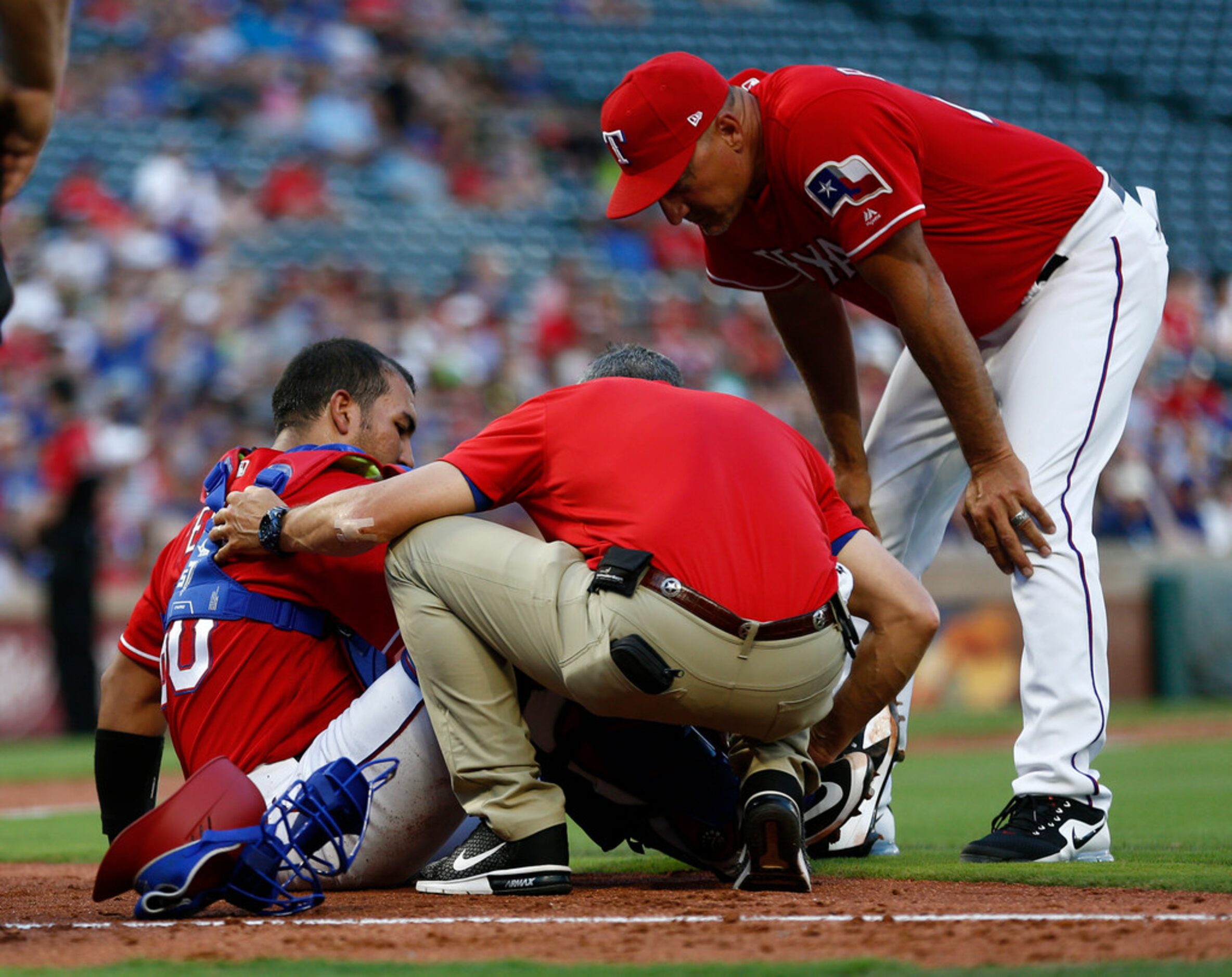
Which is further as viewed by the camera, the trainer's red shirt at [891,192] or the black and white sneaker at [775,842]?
the trainer's red shirt at [891,192]

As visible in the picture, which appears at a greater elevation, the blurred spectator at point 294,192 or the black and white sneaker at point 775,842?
the black and white sneaker at point 775,842

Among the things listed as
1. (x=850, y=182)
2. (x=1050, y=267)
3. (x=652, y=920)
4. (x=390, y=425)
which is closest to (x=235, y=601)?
(x=390, y=425)

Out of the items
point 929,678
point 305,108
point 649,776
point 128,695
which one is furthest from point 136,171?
point 649,776

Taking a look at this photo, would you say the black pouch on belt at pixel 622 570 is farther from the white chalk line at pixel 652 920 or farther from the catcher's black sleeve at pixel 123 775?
the catcher's black sleeve at pixel 123 775

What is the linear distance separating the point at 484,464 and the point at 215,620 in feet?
2.55

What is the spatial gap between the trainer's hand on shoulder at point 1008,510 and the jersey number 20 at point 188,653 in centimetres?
182

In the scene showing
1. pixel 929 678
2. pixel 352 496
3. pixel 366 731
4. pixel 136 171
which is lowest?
pixel 929 678

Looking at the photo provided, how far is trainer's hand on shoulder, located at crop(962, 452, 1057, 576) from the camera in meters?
3.78

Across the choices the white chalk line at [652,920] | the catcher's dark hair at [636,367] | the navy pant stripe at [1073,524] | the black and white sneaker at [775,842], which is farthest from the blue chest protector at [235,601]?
the navy pant stripe at [1073,524]

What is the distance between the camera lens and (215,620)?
3480 mm

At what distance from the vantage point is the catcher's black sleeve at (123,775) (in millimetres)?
3824

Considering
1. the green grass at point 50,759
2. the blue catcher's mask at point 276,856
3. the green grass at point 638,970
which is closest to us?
the green grass at point 638,970

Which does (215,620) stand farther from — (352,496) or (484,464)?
(484,464)

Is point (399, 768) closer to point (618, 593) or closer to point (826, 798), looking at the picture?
point (618, 593)
